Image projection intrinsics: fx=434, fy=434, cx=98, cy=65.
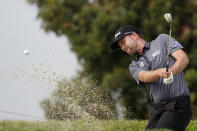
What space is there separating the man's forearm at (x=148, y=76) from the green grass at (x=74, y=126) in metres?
1.12

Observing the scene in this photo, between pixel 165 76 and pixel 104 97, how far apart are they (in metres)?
3.03

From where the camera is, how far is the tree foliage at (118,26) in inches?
441

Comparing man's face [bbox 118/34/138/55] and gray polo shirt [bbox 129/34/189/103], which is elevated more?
man's face [bbox 118/34/138/55]

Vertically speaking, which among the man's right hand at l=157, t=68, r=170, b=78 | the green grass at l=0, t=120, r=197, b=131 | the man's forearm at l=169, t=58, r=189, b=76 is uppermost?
the man's forearm at l=169, t=58, r=189, b=76

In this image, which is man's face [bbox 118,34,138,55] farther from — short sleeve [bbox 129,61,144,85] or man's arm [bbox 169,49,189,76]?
man's arm [bbox 169,49,189,76]

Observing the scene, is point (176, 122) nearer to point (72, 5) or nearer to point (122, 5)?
point (122, 5)

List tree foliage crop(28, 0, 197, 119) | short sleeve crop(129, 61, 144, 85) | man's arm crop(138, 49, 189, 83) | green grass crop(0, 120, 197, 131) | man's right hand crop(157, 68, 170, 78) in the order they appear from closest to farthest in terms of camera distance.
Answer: man's right hand crop(157, 68, 170, 78) → man's arm crop(138, 49, 189, 83) → short sleeve crop(129, 61, 144, 85) → green grass crop(0, 120, 197, 131) → tree foliage crop(28, 0, 197, 119)

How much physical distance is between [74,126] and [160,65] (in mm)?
1598

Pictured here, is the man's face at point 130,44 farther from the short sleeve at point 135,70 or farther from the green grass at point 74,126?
the green grass at point 74,126

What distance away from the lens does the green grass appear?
17.3ft

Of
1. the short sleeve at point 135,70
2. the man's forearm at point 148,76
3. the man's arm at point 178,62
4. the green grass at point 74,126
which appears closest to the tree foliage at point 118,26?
the green grass at point 74,126

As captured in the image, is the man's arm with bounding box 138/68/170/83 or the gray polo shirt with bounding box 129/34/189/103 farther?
the gray polo shirt with bounding box 129/34/189/103

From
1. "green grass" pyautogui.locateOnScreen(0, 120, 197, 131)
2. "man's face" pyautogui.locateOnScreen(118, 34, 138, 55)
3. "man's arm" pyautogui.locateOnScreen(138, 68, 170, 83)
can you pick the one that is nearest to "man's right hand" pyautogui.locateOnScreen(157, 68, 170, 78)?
"man's arm" pyautogui.locateOnScreen(138, 68, 170, 83)

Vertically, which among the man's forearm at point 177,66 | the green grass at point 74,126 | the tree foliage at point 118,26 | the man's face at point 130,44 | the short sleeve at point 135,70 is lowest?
the green grass at point 74,126
